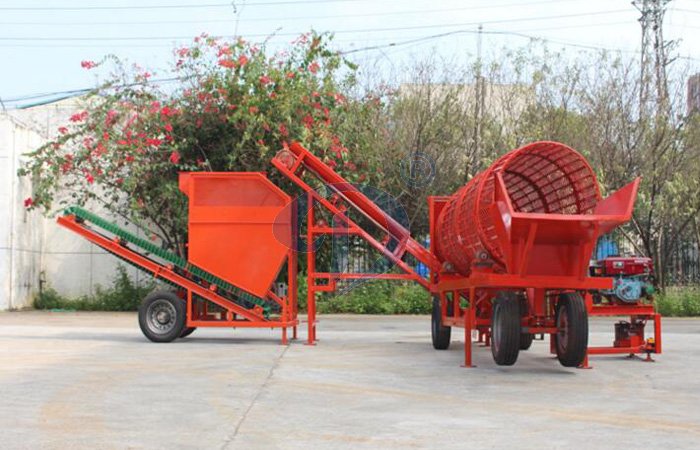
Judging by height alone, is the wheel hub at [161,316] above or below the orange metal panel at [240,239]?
below

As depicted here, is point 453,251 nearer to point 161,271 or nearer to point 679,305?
point 161,271

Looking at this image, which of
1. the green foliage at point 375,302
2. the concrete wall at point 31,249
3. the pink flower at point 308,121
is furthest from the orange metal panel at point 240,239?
the concrete wall at point 31,249

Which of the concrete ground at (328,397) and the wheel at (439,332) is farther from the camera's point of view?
the wheel at (439,332)

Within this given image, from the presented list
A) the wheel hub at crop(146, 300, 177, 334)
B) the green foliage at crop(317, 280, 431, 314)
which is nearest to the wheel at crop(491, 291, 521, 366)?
the wheel hub at crop(146, 300, 177, 334)

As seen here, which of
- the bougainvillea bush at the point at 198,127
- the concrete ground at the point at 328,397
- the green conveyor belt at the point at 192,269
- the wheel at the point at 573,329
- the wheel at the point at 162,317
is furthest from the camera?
the bougainvillea bush at the point at 198,127

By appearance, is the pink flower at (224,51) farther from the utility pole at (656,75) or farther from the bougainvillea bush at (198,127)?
the utility pole at (656,75)

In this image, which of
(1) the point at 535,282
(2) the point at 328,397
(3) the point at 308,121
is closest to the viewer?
(2) the point at 328,397

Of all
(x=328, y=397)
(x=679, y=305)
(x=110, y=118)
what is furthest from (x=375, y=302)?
(x=328, y=397)

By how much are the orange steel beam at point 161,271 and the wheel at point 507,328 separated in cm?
464

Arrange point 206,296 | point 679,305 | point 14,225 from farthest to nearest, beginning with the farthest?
point 679,305, point 14,225, point 206,296

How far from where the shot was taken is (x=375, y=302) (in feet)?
79.7

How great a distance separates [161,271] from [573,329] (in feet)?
22.2

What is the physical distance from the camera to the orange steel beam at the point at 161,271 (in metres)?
14.3

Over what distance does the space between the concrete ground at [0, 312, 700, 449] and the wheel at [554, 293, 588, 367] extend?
0.81 feet
